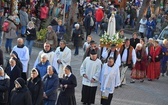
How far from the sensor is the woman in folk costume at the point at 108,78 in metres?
13.2

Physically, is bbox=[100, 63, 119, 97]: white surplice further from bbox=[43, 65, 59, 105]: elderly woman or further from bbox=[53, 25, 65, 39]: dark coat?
bbox=[53, 25, 65, 39]: dark coat

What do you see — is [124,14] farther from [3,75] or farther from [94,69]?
[3,75]

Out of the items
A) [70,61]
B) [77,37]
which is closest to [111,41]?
[70,61]

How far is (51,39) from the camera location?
1859cm

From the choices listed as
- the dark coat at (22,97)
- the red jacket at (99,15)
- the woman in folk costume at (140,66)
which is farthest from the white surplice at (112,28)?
the red jacket at (99,15)

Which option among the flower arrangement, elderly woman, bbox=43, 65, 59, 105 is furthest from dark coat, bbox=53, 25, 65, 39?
elderly woman, bbox=43, 65, 59, 105

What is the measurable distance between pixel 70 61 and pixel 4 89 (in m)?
7.27

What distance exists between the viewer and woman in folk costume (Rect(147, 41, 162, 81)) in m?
18.2

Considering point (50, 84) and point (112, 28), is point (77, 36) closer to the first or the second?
point (112, 28)

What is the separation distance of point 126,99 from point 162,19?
1841 centimetres

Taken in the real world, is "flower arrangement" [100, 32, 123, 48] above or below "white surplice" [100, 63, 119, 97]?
above

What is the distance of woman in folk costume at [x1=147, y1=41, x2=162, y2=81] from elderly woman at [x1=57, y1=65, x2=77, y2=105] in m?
6.98

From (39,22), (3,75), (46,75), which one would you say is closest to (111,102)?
(46,75)

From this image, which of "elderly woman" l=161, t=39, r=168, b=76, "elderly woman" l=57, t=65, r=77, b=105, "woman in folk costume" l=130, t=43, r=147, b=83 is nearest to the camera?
"elderly woman" l=57, t=65, r=77, b=105
